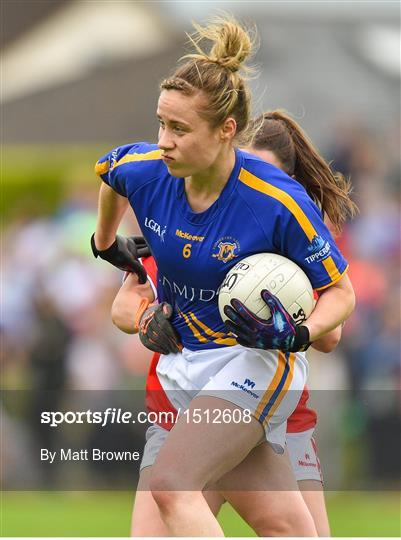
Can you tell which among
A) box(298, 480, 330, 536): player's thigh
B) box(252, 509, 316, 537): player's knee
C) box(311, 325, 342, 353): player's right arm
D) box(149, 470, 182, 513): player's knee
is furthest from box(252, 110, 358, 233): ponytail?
box(149, 470, 182, 513): player's knee

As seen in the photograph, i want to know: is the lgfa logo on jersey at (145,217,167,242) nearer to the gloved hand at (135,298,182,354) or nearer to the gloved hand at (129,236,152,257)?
the gloved hand at (135,298,182,354)

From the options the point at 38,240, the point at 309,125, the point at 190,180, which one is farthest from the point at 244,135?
the point at 309,125

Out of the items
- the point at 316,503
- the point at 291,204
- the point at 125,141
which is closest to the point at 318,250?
the point at 291,204

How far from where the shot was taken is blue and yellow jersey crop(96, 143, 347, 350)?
509cm

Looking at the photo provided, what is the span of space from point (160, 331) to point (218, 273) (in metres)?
0.42

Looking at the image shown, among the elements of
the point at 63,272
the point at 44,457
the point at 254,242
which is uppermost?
the point at 254,242

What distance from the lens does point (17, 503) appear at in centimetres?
1026

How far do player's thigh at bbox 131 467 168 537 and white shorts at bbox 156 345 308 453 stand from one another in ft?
1.13

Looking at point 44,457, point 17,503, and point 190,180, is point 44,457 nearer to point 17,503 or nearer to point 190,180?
point 17,503

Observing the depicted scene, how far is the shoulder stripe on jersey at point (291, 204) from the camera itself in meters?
5.05

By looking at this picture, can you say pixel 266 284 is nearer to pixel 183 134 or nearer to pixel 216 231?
pixel 216 231

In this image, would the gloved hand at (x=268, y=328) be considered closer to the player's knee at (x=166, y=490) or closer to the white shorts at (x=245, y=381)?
the white shorts at (x=245, y=381)

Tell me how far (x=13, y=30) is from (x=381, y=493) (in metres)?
14.6

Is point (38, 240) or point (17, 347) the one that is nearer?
point (17, 347)
